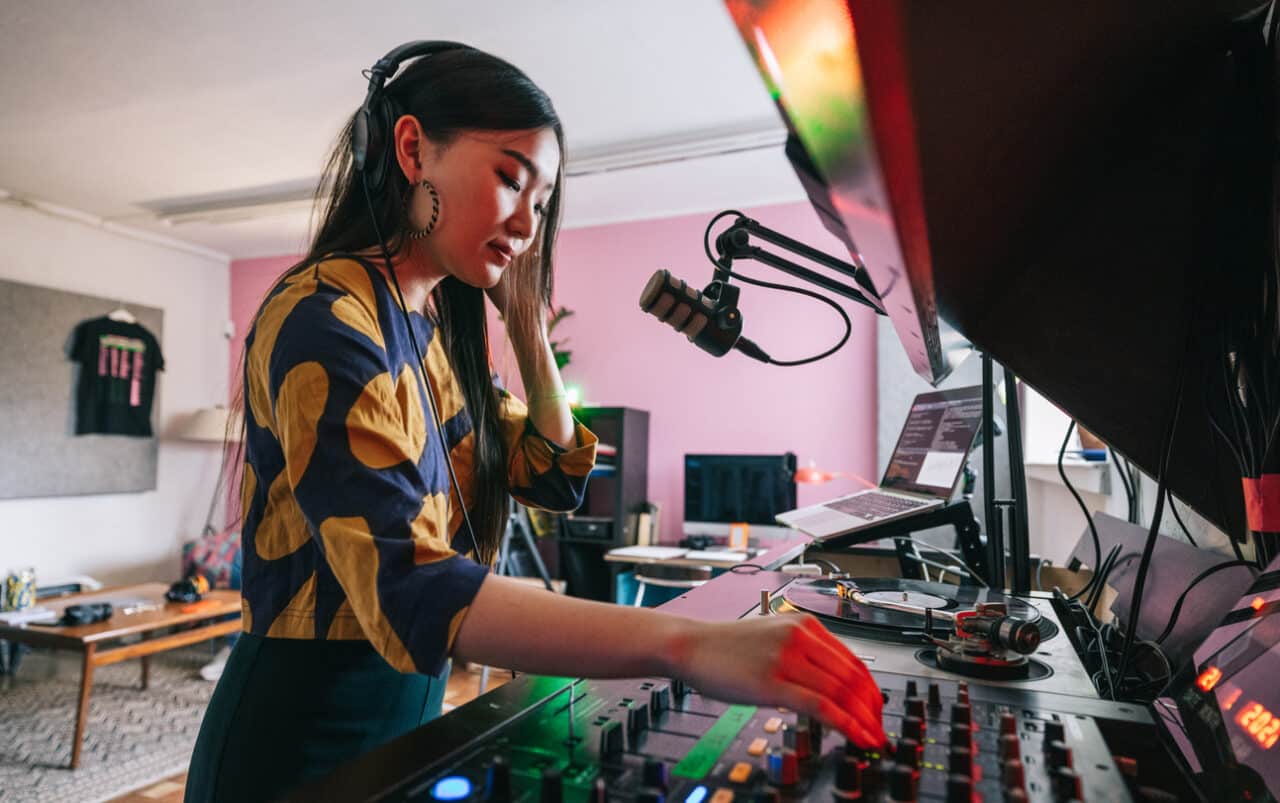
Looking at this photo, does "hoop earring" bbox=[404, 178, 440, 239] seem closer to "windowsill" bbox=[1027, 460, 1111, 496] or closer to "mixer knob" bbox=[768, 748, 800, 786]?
"mixer knob" bbox=[768, 748, 800, 786]

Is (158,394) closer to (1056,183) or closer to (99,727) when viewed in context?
(99,727)

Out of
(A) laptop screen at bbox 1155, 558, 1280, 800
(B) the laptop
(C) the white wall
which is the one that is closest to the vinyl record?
(B) the laptop

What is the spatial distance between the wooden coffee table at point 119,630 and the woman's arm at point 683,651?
276cm

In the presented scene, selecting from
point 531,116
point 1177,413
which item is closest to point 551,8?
point 531,116

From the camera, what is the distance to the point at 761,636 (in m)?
0.43

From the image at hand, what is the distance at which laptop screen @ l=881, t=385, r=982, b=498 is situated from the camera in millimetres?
1132

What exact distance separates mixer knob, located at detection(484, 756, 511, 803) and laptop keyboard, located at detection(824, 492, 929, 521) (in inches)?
32.3

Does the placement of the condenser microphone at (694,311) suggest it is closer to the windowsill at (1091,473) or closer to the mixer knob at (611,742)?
the mixer knob at (611,742)

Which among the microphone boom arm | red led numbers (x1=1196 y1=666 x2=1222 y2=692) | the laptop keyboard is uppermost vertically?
the microphone boom arm

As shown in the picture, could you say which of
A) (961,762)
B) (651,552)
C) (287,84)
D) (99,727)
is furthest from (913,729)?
(99,727)

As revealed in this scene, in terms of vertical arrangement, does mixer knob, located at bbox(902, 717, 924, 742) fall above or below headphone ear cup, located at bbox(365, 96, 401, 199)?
below

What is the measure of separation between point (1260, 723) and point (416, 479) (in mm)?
518

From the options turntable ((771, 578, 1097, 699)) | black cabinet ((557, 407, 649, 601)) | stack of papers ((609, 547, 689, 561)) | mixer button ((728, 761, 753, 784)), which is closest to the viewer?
mixer button ((728, 761, 753, 784))

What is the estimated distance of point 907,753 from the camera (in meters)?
0.40
